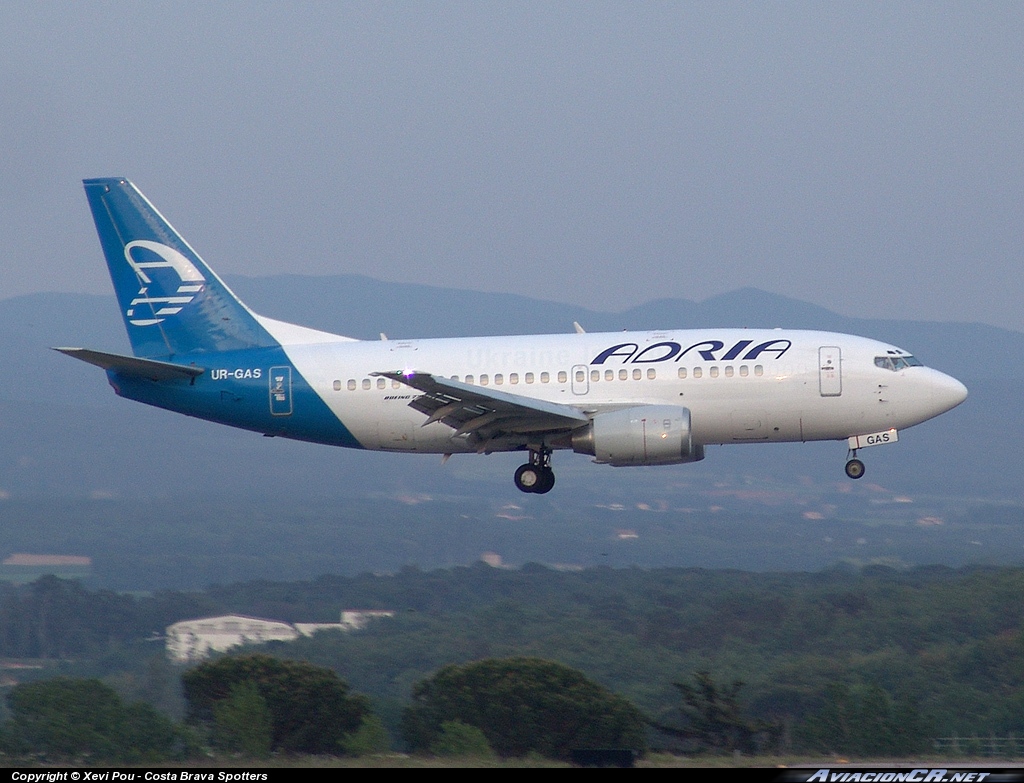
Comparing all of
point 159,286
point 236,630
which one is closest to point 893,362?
point 159,286

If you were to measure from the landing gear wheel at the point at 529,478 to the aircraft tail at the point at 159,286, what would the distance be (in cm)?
744

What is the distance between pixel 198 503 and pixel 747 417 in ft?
261

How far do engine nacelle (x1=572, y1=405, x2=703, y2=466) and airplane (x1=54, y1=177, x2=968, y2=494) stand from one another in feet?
0.11

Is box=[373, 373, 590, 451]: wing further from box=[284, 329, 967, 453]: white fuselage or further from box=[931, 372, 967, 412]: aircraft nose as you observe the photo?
box=[931, 372, 967, 412]: aircraft nose

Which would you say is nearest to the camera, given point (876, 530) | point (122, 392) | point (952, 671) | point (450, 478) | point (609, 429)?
point (609, 429)

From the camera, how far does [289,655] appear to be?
6288 cm

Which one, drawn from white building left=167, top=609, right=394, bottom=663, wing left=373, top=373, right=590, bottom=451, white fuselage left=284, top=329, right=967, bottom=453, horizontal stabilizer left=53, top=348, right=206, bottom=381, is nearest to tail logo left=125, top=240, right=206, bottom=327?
horizontal stabilizer left=53, top=348, right=206, bottom=381

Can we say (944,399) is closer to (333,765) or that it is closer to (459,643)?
(333,765)

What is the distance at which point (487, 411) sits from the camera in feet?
111

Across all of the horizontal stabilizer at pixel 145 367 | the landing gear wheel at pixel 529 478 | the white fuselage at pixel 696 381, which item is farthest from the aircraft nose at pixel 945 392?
the horizontal stabilizer at pixel 145 367

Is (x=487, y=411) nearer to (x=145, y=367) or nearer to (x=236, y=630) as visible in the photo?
(x=145, y=367)

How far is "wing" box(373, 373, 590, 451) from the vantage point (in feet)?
107

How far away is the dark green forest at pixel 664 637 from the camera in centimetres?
5472

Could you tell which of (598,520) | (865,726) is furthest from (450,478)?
(865,726)
